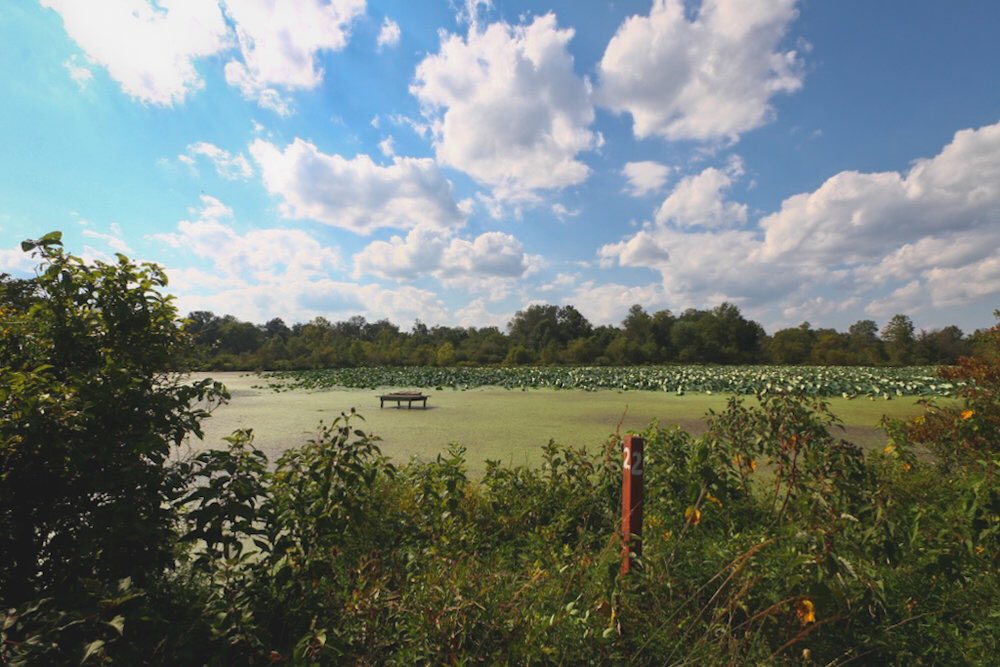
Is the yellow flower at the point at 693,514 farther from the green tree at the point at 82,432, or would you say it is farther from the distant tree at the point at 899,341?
the distant tree at the point at 899,341

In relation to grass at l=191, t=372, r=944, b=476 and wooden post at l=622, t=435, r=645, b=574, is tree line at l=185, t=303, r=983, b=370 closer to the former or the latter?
grass at l=191, t=372, r=944, b=476

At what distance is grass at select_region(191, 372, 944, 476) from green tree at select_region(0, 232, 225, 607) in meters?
3.20

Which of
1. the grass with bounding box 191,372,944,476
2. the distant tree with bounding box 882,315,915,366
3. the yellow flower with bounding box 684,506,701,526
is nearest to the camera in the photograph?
the yellow flower with bounding box 684,506,701,526

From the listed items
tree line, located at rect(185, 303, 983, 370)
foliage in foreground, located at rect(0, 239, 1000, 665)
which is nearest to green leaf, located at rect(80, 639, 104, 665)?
foliage in foreground, located at rect(0, 239, 1000, 665)

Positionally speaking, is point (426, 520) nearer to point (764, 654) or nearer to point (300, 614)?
point (300, 614)

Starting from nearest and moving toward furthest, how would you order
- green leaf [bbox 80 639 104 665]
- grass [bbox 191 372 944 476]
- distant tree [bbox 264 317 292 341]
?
1. green leaf [bbox 80 639 104 665]
2. grass [bbox 191 372 944 476]
3. distant tree [bbox 264 317 292 341]

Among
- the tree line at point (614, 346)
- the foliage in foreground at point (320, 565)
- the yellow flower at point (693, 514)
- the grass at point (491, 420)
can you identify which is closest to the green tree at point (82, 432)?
the foliage in foreground at point (320, 565)

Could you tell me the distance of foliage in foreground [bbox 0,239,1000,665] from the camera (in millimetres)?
1521

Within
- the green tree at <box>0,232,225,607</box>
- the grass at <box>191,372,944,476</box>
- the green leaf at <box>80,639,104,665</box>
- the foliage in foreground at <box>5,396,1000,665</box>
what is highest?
the green tree at <box>0,232,225,607</box>

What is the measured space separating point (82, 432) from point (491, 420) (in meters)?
7.94

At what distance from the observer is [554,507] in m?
3.51

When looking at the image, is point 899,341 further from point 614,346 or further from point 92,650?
point 92,650

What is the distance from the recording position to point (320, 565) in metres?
1.89

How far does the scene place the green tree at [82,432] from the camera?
153cm
